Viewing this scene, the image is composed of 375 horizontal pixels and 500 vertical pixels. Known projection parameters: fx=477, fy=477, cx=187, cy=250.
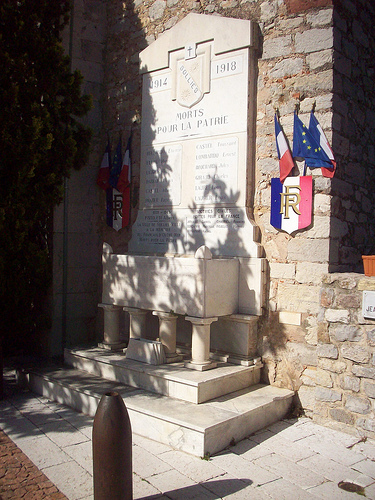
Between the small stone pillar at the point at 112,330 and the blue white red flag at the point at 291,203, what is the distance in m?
2.31

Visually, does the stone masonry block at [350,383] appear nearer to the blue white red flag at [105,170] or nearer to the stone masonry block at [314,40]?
the stone masonry block at [314,40]

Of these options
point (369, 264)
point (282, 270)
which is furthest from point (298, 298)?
point (369, 264)

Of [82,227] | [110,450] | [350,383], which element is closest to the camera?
[110,450]

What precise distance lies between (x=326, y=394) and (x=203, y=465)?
1495mm

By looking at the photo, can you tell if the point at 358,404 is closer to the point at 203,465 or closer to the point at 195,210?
the point at 203,465

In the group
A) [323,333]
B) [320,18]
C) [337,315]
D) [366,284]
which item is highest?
[320,18]

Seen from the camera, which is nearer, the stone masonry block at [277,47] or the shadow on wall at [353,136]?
the shadow on wall at [353,136]

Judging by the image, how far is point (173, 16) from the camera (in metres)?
6.39

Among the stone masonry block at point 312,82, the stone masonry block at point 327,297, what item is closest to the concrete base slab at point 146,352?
the stone masonry block at point 327,297

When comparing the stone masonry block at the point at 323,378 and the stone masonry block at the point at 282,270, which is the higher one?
the stone masonry block at the point at 282,270

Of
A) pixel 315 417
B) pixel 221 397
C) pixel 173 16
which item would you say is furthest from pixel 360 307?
pixel 173 16

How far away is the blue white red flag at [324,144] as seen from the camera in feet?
16.1

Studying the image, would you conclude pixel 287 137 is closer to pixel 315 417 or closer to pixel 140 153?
pixel 140 153

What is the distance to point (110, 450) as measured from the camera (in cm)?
292
